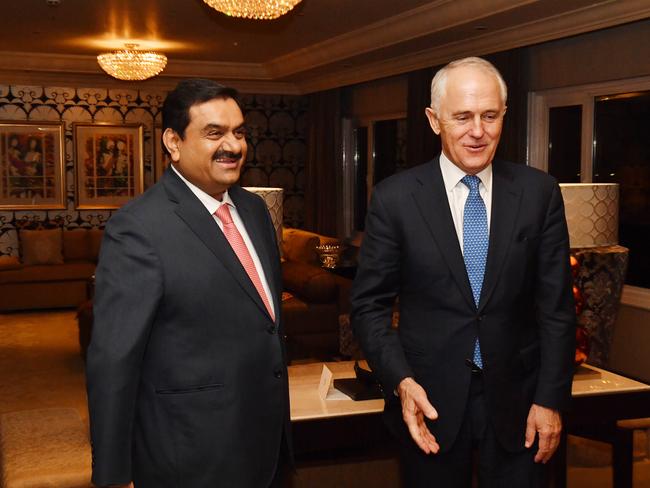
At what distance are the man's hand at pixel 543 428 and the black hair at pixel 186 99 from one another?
3.49 ft

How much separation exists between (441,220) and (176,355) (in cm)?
72

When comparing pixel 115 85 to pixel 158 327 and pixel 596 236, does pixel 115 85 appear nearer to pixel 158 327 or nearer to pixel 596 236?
pixel 596 236

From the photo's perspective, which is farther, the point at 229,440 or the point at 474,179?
the point at 474,179

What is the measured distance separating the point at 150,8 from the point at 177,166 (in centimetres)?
522

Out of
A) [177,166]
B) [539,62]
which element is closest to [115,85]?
[539,62]

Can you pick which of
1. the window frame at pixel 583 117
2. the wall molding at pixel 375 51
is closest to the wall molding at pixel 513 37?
the wall molding at pixel 375 51

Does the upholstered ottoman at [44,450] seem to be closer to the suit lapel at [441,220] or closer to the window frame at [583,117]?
the suit lapel at [441,220]

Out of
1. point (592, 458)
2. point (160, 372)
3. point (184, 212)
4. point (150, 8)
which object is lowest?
point (592, 458)

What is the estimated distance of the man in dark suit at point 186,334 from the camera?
1762 millimetres

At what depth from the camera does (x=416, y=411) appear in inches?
77.1

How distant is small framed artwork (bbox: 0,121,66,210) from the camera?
10.1 metres

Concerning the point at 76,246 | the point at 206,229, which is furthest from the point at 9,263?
the point at 206,229

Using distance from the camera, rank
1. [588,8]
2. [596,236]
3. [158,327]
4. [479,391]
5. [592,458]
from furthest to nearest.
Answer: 1. [588,8]
2. [592,458]
3. [596,236]
4. [479,391]
5. [158,327]

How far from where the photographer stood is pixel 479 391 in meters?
2.03
